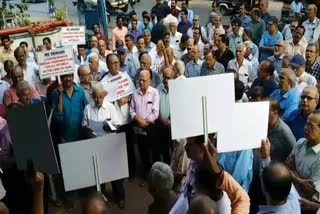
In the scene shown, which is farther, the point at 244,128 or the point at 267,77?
the point at 267,77

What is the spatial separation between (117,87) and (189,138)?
6.78 ft

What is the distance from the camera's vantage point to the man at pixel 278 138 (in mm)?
3900

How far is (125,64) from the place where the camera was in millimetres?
6914

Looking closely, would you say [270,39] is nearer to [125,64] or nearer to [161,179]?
[125,64]

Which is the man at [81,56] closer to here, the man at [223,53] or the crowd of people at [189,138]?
the crowd of people at [189,138]

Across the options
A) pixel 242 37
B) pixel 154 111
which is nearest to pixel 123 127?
pixel 154 111

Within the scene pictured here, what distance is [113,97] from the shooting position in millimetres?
5086

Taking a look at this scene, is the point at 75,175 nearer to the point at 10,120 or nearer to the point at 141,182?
the point at 10,120

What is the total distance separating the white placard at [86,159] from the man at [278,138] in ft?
5.55

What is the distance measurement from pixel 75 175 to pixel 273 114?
209 centimetres

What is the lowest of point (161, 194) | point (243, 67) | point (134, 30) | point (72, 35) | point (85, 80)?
point (161, 194)

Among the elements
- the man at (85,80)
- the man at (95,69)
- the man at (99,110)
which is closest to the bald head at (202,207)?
the man at (99,110)

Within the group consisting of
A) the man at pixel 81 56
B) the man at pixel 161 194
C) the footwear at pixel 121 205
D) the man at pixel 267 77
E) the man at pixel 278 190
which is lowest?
the footwear at pixel 121 205

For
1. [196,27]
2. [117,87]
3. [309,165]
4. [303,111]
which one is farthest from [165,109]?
[196,27]
